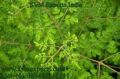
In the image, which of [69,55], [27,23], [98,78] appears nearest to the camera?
[69,55]

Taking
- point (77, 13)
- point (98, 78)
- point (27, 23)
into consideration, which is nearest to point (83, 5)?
point (77, 13)

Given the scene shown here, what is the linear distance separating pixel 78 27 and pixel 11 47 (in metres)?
0.68

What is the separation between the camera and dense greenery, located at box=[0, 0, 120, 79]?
227cm

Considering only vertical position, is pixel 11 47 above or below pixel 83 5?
below

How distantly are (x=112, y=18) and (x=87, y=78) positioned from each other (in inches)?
25.4

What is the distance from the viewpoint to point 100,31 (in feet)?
8.39

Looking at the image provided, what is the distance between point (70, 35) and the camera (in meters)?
2.36

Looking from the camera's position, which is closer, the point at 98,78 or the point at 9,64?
the point at 98,78

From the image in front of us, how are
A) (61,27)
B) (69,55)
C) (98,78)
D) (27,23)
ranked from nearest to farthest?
(69,55), (98,78), (61,27), (27,23)

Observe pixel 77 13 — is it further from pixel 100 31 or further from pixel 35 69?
pixel 35 69

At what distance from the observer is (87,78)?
233 centimetres

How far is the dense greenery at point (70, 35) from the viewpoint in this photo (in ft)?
7.46

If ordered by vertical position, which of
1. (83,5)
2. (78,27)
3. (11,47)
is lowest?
(11,47)

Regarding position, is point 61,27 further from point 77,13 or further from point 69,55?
point 69,55
